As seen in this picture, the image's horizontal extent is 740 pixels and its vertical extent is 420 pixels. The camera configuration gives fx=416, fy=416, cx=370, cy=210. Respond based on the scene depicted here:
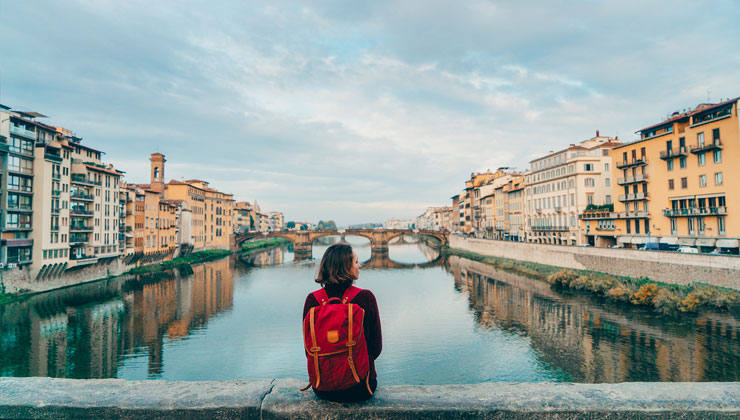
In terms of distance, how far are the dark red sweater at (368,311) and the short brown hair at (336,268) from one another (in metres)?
0.05

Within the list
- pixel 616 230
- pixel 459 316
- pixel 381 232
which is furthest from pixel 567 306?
pixel 381 232

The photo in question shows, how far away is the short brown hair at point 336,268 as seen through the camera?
288 cm

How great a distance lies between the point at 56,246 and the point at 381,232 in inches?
2332

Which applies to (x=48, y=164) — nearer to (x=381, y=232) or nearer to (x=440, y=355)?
(x=440, y=355)

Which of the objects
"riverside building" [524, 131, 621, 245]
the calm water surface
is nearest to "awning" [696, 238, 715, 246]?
the calm water surface

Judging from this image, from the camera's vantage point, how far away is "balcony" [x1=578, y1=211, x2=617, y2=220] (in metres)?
41.7

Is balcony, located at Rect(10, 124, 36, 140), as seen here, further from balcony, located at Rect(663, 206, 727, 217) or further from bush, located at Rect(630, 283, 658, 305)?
balcony, located at Rect(663, 206, 727, 217)

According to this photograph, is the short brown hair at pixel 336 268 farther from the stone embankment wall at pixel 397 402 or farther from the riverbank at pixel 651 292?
the riverbank at pixel 651 292

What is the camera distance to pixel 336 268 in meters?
2.92

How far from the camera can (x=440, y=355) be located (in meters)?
19.5

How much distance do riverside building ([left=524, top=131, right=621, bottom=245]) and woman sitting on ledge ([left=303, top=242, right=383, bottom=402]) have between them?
50.2m

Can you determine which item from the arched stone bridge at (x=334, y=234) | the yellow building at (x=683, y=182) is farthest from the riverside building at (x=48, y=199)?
the yellow building at (x=683, y=182)

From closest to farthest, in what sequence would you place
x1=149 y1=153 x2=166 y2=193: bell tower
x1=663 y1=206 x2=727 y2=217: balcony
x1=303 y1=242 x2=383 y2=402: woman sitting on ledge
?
x1=303 y1=242 x2=383 y2=402: woman sitting on ledge
x1=663 y1=206 x2=727 y2=217: balcony
x1=149 y1=153 x2=166 y2=193: bell tower

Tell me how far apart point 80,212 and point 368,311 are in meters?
44.8
